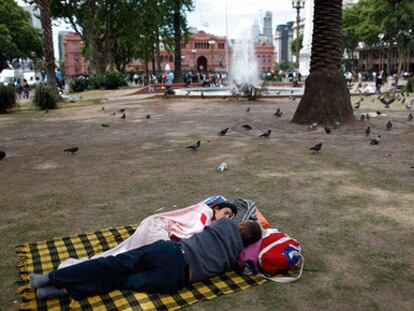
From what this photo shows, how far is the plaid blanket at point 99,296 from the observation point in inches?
125

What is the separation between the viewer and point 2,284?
3533 mm

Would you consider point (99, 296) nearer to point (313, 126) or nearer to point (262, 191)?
point (262, 191)

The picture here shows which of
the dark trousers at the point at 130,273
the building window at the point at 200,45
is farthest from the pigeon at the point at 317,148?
the building window at the point at 200,45

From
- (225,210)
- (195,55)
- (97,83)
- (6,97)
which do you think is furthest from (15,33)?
(195,55)

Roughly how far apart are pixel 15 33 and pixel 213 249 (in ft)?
167

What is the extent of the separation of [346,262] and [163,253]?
170 centimetres

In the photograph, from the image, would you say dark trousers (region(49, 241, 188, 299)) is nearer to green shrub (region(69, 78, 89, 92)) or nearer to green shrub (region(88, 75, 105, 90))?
green shrub (region(88, 75, 105, 90))

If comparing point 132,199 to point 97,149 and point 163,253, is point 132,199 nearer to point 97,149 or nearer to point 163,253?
point 163,253

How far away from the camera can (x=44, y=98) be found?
18.0m

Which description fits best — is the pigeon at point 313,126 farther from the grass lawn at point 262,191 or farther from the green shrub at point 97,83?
the green shrub at point 97,83

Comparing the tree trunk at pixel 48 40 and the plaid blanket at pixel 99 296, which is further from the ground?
the tree trunk at pixel 48 40

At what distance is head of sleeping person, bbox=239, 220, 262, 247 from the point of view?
372 cm

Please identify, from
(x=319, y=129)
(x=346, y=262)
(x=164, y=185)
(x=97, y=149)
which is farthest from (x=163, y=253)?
(x=319, y=129)

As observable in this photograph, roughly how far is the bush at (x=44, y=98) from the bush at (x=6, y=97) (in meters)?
0.93
